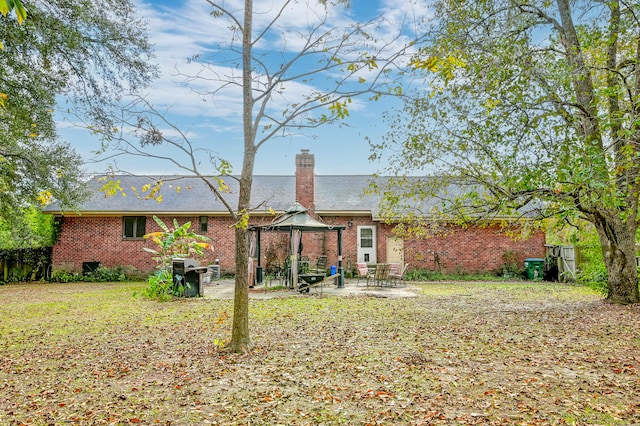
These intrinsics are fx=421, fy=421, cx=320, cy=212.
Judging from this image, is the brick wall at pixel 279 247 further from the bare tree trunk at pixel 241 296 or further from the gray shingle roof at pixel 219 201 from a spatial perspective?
the bare tree trunk at pixel 241 296

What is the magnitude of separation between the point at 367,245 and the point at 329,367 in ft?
49.2

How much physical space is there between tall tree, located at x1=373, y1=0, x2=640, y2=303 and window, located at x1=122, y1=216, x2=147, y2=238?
45.4 feet

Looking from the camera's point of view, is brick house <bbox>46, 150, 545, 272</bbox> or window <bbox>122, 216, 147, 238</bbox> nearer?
brick house <bbox>46, 150, 545, 272</bbox>

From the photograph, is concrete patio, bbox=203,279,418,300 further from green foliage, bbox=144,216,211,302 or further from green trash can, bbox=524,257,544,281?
green trash can, bbox=524,257,544,281

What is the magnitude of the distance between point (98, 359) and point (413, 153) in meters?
8.37

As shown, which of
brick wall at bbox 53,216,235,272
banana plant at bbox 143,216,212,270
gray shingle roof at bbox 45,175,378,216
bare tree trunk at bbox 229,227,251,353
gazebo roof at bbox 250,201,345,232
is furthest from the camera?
brick wall at bbox 53,216,235,272

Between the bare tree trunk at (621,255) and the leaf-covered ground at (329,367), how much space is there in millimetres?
680

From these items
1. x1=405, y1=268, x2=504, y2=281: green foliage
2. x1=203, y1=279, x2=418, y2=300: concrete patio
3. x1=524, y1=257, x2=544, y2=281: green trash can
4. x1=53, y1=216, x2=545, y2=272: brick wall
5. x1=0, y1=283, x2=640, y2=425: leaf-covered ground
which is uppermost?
x1=53, y1=216, x2=545, y2=272: brick wall

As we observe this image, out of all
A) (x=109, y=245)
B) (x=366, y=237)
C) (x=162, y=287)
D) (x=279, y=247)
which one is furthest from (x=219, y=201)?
(x=162, y=287)

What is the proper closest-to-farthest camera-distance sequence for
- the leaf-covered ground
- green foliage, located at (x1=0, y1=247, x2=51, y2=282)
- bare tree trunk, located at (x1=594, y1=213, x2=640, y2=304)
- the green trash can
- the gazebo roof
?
1. the leaf-covered ground
2. bare tree trunk, located at (x1=594, y1=213, x2=640, y2=304)
3. the gazebo roof
4. green foliage, located at (x1=0, y1=247, x2=51, y2=282)
5. the green trash can

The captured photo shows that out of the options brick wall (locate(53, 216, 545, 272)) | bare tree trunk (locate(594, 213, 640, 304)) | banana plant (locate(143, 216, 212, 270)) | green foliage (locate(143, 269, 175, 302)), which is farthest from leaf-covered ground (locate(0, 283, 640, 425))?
brick wall (locate(53, 216, 545, 272))

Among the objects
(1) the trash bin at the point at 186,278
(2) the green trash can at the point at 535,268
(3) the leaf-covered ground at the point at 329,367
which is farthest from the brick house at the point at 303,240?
(3) the leaf-covered ground at the point at 329,367

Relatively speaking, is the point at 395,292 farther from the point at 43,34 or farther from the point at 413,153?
the point at 43,34

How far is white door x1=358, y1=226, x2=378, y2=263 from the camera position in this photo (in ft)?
66.6
